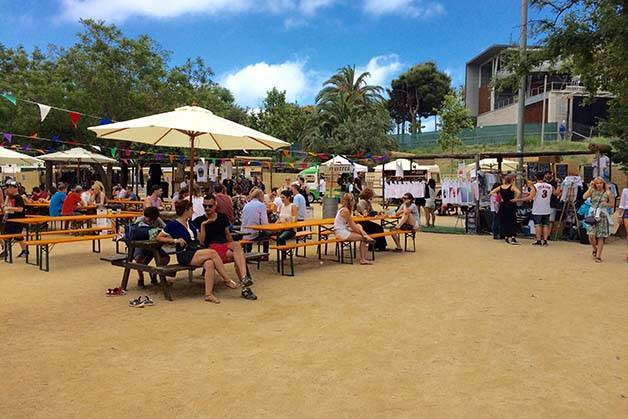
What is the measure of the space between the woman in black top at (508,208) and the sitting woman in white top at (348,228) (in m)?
4.37

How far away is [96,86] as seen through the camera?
22.1m

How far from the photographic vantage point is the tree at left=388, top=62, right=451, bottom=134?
61.4 meters

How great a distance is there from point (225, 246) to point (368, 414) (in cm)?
376

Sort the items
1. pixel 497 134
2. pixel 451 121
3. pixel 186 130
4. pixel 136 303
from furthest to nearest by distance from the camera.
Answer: pixel 497 134, pixel 451 121, pixel 186 130, pixel 136 303

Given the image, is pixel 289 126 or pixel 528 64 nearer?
pixel 528 64

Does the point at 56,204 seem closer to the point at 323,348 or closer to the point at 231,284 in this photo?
the point at 231,284

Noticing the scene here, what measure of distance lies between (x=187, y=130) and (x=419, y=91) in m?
Result: 57.5

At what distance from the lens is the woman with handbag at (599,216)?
9224 mm

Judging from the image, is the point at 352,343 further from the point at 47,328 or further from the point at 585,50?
the point at 585,50

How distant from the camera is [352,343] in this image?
464 cm

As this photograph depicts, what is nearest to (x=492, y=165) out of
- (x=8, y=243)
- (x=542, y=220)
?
(x=542, y=220)

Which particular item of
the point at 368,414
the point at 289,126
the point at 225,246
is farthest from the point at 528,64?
the point at 289,126

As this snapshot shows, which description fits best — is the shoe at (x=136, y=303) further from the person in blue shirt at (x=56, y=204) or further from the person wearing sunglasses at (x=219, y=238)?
the person in blue shirt at (x=56, y=204)

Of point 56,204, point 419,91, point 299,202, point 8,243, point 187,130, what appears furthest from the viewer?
point 419,91
